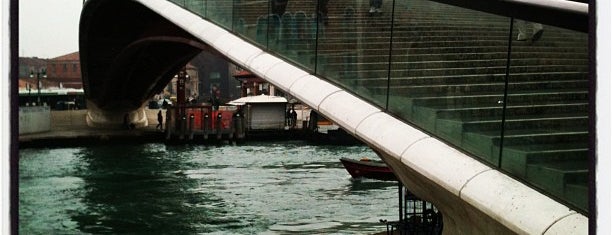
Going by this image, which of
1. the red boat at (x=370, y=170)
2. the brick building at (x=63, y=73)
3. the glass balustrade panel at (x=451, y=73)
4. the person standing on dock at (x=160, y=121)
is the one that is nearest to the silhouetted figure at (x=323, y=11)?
the glass balustrade panel at (x=451, y=73)

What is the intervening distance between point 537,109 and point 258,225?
6639 mm

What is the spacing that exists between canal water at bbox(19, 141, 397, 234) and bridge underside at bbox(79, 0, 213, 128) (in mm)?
2816

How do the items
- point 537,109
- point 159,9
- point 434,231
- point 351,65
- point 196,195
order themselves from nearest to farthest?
point 537,109, point 351,65, point 434,231, point 159,9, point 196,195

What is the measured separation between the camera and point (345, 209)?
11625 mm

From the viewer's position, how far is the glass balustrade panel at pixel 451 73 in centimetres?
412

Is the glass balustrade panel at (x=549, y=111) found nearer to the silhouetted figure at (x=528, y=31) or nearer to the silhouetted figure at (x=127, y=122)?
the silhouetted figure at (x=528, y=31)

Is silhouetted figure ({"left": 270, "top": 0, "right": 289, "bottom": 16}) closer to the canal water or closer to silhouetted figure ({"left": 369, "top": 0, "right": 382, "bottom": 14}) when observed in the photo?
silhouetted figure ({"left": 369, "top": 0, "right": 382, "bottom": 14})

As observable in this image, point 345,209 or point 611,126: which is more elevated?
point 611,126

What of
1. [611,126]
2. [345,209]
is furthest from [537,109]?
[345,209]

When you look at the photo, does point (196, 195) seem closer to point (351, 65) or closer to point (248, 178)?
point (248, 178)

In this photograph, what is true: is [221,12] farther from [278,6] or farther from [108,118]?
[108,118]

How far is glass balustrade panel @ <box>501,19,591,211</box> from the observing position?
11.2 feet

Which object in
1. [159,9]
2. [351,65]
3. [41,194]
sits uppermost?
[159,9]

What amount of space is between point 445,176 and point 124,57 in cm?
1882
